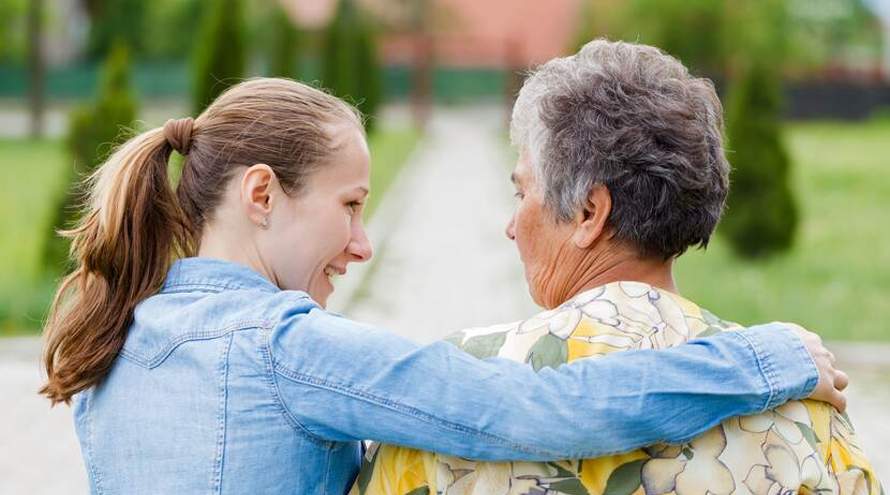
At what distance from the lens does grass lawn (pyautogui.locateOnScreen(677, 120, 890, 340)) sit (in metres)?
9.93

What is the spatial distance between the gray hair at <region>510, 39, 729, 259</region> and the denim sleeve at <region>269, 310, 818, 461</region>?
0.72ft

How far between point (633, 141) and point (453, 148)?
3018cm

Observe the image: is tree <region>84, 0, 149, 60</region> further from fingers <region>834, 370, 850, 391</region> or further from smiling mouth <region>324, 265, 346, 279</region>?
fingers <region>834, 370, 850, 391</region>

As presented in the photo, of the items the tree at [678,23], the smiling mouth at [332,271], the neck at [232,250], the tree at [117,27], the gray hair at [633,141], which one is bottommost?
the tree at [117,27]

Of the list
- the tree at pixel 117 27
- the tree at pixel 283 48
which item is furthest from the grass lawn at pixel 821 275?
the tree at pixel 117 27

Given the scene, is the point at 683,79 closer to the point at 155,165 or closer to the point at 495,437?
the point at 495,437

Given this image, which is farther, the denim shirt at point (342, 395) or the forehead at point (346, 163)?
the forehead at point (346, 163)

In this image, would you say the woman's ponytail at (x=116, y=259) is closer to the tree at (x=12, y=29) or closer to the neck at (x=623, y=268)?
the neck at (x=623, y=268)

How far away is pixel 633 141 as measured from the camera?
77.3 inches

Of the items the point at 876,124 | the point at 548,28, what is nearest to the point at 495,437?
the point at 876,124

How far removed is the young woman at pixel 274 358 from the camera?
1882 millimetres

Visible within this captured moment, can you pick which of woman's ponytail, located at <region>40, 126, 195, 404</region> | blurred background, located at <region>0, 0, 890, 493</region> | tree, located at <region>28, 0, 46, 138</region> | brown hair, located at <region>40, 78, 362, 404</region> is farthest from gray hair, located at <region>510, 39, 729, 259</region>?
tree, located at <region>28, 0, 46, 138</region>

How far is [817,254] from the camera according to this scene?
13.8 m

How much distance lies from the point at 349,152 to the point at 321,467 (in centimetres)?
55
